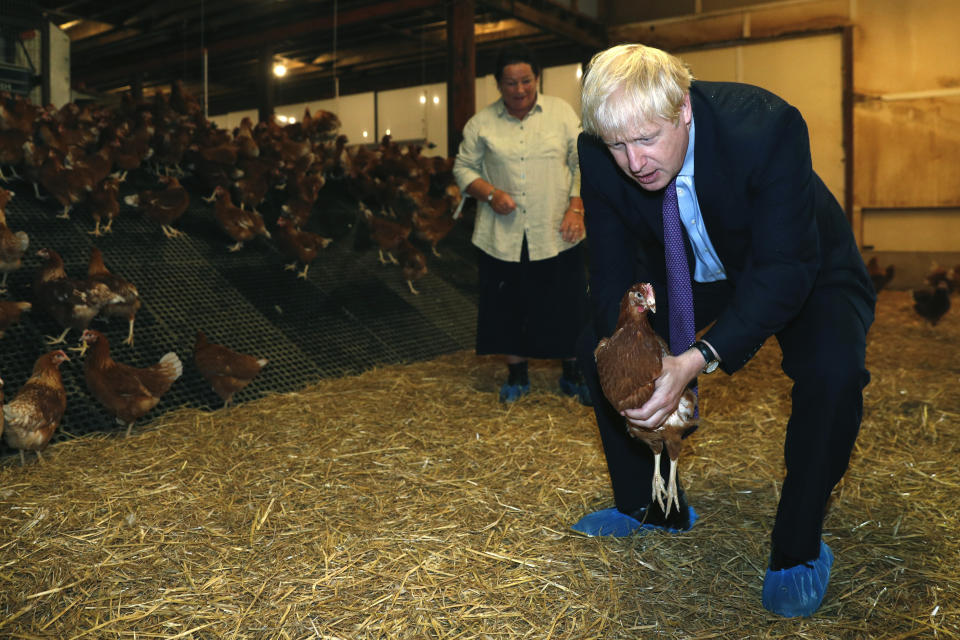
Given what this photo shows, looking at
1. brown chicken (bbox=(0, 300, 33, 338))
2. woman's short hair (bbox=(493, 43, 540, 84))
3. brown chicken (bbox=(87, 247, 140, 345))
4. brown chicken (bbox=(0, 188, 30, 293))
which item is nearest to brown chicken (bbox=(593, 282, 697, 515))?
woman's short hair (bbox=(493, 43, 540, 84))

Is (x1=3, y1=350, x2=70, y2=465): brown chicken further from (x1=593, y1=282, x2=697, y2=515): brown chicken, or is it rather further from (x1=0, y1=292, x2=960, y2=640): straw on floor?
(x1=593, y1=282, x2=697, y2=515): brown chicken

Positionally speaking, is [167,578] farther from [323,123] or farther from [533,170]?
[323,123]

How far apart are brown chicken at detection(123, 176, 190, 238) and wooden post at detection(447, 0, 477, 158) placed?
3.93 m

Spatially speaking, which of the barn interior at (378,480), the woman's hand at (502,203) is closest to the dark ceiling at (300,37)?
the barn interior at (378,480)

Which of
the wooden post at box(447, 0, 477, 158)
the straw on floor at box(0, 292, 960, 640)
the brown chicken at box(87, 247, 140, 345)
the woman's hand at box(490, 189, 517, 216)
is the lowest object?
the straw on floor at box(0, 292, 960, 640)

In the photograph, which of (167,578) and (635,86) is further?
(167,578)

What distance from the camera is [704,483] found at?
2.58m

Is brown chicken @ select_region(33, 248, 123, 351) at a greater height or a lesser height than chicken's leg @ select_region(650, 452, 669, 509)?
greater

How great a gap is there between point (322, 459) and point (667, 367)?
5.89 feet

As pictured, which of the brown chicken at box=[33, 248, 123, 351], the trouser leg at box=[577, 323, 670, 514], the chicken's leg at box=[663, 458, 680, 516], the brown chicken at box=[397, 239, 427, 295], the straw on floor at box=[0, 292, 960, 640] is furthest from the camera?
the brown chicken at box=[397, 239, 427, 295]

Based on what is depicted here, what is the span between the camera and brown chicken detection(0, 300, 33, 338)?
3.35 metres

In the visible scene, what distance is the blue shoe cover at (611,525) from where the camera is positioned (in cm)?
214

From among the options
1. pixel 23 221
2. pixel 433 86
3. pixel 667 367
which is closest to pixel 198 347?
pixel 23 221

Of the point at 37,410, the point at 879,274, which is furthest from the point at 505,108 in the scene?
the point at 879,274
